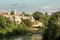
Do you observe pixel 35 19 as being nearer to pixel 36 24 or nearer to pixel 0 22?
pixel 36 24

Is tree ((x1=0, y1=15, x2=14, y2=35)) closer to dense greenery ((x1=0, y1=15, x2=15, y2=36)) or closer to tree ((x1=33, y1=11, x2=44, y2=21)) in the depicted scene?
dense greenery ((x1=0, y1=15, x2=15, y2=36))

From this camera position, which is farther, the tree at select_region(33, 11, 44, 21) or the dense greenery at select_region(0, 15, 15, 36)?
the tree at select_region(33, 11, 44, 21)

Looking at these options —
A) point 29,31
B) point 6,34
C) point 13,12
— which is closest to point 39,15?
point 13,12

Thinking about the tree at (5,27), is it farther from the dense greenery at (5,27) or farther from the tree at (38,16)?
the tree at (38,16)

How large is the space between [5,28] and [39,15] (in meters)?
45.6

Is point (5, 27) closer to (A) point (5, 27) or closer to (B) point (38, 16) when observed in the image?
(A) point (5, 27)

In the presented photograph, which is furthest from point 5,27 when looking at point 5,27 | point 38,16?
point 38,16

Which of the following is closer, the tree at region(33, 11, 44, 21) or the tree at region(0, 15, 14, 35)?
the tree at region(0, 15, 14, 35)

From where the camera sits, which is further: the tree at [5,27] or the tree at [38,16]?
the tree at [38,16]

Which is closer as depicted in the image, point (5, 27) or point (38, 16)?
point (5, 27)

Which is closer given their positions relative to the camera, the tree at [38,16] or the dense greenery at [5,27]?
the dense greenery at [5,27]

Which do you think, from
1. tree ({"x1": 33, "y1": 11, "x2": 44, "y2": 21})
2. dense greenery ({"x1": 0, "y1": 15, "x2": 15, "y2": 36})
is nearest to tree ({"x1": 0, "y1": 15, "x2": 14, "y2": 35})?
dense greenery ({"x1": 0, "y1": 15, "x2": 15, "y2": 36})

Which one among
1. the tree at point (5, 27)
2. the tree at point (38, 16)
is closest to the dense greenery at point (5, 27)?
the tree at point (5, 27)

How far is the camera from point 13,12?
13012 centimetres
